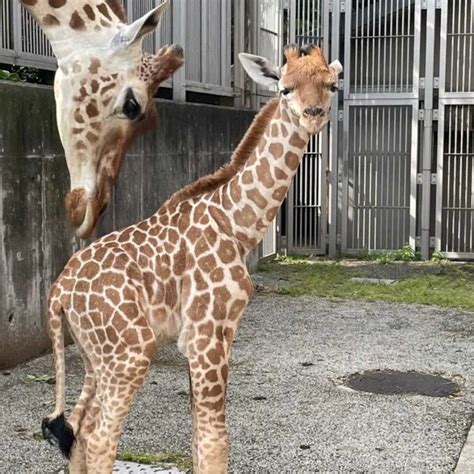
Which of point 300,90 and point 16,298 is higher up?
point 300,90

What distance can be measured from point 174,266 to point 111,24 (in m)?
1.17

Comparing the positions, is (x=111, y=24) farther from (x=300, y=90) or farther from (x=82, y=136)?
(x=300, y=90)

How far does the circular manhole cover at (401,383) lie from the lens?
6.44 meters

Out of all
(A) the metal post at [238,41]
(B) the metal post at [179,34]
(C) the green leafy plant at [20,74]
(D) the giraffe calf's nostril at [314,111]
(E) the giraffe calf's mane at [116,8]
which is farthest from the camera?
(A) the metal post at [238,41]

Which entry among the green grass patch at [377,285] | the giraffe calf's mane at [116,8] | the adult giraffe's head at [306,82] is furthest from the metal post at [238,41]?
the giraffe calf's mane at [116,8]

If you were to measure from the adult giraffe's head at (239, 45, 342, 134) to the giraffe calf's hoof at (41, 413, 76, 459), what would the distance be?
1.58 m

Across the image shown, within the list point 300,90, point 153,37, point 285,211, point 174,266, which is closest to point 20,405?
point 174,266

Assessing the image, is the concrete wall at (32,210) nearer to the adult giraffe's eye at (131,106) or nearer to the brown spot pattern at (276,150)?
the brown spot pattern at (276,150)

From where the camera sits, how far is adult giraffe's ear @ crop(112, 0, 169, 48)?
101 inches

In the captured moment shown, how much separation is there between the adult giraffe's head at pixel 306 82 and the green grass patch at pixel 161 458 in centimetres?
229

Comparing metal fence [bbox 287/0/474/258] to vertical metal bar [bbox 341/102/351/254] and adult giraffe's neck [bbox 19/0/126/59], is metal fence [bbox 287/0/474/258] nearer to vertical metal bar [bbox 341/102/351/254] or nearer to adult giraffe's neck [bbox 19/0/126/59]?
vertical metal bar [bbox 341/102/351/254]

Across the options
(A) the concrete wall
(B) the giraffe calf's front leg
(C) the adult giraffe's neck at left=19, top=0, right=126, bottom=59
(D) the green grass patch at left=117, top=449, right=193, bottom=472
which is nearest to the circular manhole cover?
(D) the green grass patch at left=117, top=449, right=193, bottom=472

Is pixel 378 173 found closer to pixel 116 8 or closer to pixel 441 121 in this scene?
pixel 441 121

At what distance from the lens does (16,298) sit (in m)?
6.89
